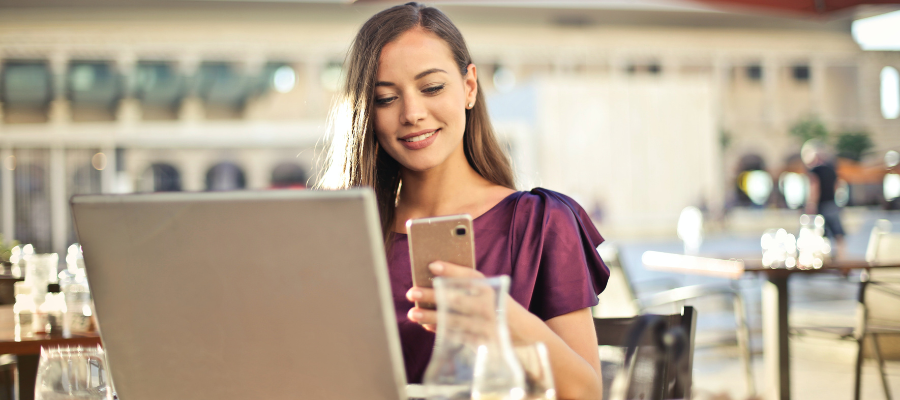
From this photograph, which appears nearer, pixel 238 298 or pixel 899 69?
pixel 238 298

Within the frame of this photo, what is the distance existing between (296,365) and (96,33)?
108ft

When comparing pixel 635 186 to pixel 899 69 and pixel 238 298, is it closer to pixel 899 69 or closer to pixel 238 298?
pixel 899 69

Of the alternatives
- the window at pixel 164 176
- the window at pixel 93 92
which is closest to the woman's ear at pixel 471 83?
the window at pixel 164 176

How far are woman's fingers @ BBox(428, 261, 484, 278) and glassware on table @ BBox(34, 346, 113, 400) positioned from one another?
1.42ft

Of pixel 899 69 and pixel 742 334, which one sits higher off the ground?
pixel 899 69

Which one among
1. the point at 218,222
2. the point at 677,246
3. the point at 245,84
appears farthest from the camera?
the point at 245,84

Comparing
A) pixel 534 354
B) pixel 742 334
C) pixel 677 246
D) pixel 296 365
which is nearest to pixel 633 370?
pixel 534 354

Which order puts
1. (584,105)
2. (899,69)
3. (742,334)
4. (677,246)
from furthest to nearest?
(899,69)
(584,105)
(677,246)
(742,334)

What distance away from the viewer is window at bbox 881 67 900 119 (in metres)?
37.2

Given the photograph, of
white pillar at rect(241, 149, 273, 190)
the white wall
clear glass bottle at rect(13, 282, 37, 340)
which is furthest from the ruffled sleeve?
white pillar at rect(241, 149, 273, 190)

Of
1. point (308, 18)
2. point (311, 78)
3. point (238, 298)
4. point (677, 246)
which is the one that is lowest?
point (677, 246)

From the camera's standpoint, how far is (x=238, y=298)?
717 mm

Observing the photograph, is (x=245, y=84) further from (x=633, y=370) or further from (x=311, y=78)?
(x=633, y=370)

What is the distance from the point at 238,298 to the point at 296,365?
83 mm
